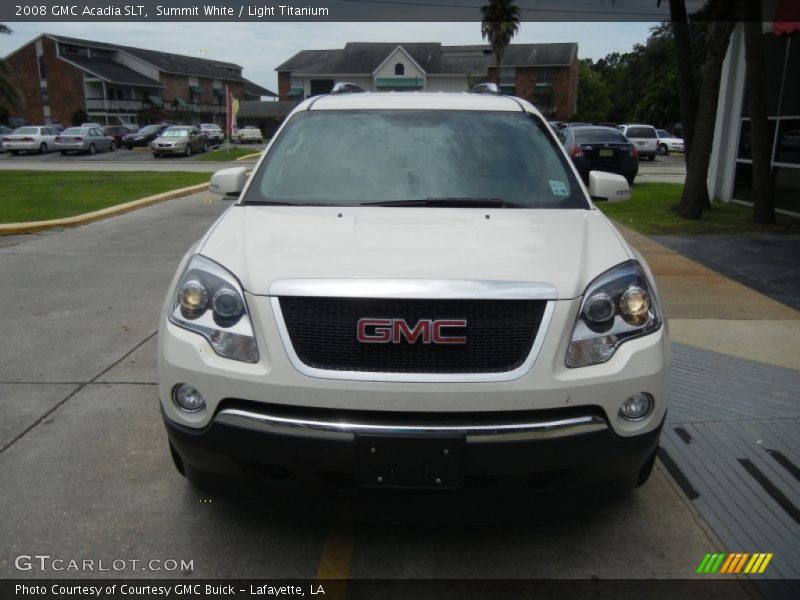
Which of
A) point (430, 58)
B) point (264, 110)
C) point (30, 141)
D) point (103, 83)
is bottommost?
point (30, 141)

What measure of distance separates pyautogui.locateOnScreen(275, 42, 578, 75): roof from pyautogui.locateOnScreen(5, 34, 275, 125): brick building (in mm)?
11927

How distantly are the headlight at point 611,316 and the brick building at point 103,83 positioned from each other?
65663mm

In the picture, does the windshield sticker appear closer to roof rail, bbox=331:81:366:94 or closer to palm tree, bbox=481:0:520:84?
roof rail, bbox=331:81:366:94

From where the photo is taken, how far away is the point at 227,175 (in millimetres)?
4270

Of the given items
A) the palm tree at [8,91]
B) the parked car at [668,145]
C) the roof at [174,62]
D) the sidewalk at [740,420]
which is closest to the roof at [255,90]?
the roof at [174,62]

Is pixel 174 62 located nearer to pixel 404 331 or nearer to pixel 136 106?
pixel 136 106

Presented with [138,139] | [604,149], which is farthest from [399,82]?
[604,149]

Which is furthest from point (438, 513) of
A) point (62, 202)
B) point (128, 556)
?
point (62, 202)

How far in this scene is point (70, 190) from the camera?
16203 millimetres

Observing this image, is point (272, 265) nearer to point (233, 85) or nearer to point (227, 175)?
point (227, 175)

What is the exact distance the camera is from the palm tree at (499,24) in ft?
175

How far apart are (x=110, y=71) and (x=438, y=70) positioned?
3019 cm

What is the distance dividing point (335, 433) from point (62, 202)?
13.1 meters

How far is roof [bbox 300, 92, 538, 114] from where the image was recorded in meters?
4.16
